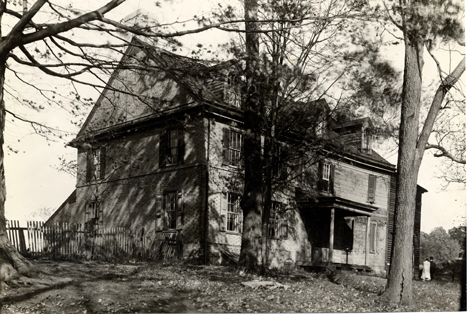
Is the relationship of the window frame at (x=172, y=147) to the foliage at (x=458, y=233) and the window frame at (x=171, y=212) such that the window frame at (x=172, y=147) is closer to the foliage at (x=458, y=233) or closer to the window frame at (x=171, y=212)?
the window frame at (x=171, y=212)

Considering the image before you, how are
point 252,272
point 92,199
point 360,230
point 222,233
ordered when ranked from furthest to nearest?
point 360,230 < point 92,199 < point 222,233 < point 252,272

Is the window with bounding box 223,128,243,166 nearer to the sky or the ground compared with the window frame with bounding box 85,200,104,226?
nearer to the sky

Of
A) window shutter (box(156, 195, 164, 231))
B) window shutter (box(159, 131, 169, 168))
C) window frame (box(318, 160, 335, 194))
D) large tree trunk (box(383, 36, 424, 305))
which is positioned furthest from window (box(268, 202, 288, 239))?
large tree trunk (box(383, 36, 424, 305))

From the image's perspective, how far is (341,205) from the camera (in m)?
17.9

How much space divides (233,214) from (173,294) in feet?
26.2

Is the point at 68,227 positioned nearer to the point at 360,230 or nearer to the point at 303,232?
the point at 303,232

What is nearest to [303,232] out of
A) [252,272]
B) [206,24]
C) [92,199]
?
[92,199]

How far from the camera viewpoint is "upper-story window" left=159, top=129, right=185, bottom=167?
613 inches

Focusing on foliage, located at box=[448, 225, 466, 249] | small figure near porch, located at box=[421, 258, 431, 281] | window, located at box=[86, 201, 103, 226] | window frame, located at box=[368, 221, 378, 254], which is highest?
foliage, located at box=[448, 225, 466, 249]

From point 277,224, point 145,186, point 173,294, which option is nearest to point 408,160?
point 173,294

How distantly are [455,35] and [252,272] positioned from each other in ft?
18.8

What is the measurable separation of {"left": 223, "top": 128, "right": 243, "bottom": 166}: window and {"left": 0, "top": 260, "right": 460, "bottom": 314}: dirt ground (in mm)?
5667

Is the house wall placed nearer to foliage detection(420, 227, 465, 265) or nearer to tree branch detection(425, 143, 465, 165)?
tree branch detection(425, 143, 465, 165)

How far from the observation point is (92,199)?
17.1 m
